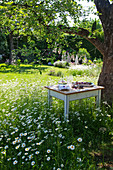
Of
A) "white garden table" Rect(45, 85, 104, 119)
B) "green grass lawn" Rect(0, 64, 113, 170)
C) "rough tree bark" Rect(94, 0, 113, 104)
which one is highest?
"rough tree bark" Rect(94, 0, 113, 104)

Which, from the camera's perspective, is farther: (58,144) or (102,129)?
(102,129)

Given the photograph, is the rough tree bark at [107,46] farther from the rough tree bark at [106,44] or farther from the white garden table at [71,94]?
the white garden table at [71,94]

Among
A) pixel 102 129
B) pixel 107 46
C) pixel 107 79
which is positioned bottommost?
pixel 102 129

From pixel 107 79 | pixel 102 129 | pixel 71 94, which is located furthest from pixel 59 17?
pixel 102 129

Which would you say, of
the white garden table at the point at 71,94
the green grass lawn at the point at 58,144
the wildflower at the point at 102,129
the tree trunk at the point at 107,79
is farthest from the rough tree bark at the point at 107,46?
the wildflower at the point at 102,129

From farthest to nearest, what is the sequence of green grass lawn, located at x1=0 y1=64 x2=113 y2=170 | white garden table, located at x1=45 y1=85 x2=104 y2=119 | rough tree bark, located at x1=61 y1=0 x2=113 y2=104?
rough tree bark, located at x1=61 y1=0 x2=113 y2=104
white garden table, located at x1=45 y1=85 x2=104 y2=119
green grass lawn, located at x1=0 y1=64 x2=113 y2=170

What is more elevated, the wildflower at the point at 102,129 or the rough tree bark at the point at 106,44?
the rough tree bark at the point at 106,44

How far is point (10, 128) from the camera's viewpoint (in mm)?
3467

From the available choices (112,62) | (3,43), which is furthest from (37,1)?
(3,43)

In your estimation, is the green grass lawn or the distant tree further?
the distant tree

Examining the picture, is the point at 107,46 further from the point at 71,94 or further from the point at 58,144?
the point at 58,144

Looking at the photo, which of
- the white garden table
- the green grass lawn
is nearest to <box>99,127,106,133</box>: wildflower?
the green grass lawn

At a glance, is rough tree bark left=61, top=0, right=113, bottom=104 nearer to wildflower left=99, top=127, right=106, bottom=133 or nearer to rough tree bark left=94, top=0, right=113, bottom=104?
rough tree bark left=94, top=0, right=113, bottom=104

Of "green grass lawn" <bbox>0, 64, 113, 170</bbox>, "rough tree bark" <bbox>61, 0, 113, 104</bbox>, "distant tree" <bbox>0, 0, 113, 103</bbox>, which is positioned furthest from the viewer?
"rough tree bark" <bbox>61, 0, 113, 104</bbox>
